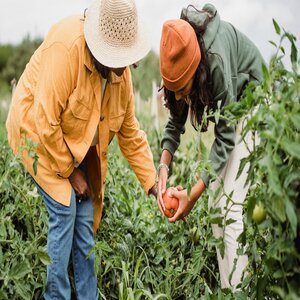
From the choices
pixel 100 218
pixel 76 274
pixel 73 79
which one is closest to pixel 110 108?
pixel 73 79

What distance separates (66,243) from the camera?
10.6 ft

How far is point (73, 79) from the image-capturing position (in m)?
3.10

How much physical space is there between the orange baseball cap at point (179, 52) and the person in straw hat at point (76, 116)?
6.8 inches

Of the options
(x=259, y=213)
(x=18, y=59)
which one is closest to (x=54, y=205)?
(x=259, y=213)

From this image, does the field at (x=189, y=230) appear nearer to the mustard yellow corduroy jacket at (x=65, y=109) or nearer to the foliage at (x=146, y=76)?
the mustard yellow corduroy jacket at (x=65, y=109)

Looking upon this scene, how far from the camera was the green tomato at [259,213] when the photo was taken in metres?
2.21

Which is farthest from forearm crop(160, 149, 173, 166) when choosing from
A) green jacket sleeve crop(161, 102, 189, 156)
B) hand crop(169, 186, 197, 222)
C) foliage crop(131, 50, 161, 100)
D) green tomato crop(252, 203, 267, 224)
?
foliage crop(131, 50, 161, 100)

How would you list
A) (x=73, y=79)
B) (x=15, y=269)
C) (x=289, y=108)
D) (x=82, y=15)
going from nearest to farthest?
(x=289, y=108), (x=15, y=269), (x=73, y=79), (x=82, y=15)

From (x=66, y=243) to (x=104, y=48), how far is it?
2.98 ft

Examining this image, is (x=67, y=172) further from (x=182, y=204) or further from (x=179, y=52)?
(x=179, y=52)

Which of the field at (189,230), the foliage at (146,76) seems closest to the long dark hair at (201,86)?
the field at (189,230)

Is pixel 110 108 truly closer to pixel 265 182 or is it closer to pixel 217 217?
pixel 217 217

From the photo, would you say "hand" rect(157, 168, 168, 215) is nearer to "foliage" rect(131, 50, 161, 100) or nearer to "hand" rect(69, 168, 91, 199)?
"hand" rect(69, 168, 91, 199)

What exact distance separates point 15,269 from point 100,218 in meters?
0.81
